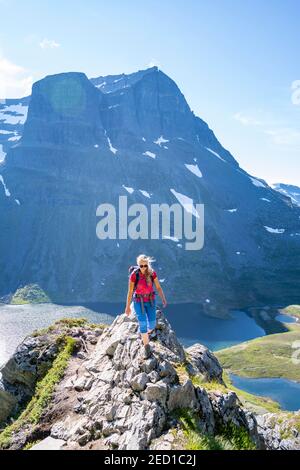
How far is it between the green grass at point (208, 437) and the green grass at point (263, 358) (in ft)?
468

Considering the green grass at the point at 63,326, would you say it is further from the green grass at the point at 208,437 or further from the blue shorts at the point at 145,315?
the green grass at the point at 208,437

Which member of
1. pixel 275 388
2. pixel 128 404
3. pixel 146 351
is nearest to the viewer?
pixel 128 404

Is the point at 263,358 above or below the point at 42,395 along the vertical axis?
below

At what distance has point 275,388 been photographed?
13825 centimetres

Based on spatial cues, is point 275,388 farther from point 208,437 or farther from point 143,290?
point 208,437

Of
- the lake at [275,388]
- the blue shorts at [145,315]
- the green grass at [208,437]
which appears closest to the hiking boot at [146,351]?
the blue shorts at [145,315]

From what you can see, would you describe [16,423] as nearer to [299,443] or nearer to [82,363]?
[82,363]

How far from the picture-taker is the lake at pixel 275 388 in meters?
125

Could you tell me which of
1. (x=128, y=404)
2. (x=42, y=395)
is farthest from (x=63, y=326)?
(x=128, y=404)

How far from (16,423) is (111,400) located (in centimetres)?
618

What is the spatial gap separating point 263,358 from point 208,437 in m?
158

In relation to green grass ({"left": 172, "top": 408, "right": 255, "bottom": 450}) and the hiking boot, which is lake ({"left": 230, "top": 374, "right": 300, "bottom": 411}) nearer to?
green grass ({"left": 172, "top": 408, "right": 255, "bottom": 450})

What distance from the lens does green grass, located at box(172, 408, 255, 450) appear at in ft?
45.1
